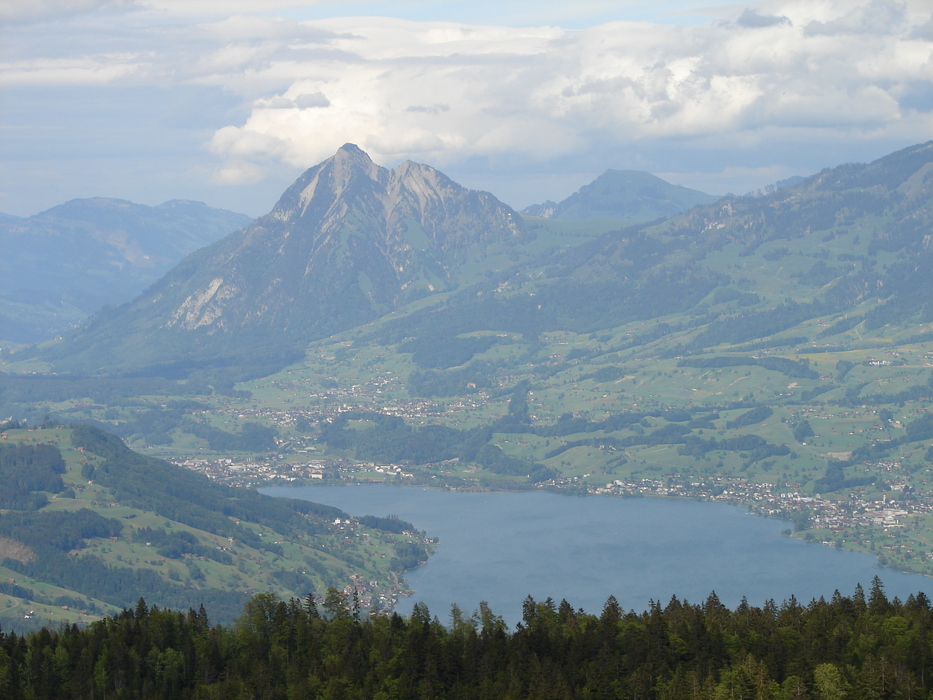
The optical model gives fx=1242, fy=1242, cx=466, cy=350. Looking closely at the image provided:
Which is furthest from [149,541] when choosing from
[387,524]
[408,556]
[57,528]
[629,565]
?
[629,565]

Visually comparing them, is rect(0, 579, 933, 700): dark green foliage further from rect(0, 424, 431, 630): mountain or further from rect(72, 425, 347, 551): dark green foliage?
rect(72, 425, 347, 551): dark green foliage

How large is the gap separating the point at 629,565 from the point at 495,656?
302 feet

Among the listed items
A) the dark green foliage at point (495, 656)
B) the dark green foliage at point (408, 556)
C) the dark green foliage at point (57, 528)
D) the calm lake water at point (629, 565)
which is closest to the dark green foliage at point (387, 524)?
the calm lake water at point (629, 565)

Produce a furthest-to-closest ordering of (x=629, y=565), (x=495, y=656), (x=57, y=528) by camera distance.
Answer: (x=629, y=565)
(x=57, y=528)
(x=495, y=656)

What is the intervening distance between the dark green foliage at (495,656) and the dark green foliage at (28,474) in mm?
88654

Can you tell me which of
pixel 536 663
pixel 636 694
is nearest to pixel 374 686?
pixel 536 663

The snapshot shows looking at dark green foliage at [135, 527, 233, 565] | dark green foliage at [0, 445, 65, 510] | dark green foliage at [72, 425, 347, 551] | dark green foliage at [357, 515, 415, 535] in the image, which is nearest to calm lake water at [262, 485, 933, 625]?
dark green foliage at [357, 515, 415, 535]

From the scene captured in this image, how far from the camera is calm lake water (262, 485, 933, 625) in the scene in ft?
499

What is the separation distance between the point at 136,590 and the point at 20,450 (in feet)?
148

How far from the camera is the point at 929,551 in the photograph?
173750 mm

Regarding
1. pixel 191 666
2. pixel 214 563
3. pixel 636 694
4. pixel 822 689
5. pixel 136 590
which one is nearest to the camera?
pixel 822 689

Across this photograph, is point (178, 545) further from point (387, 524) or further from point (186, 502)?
point (387, 524)

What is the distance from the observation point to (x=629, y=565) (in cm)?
16912

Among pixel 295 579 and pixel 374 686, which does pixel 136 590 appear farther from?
pixel 374 686
